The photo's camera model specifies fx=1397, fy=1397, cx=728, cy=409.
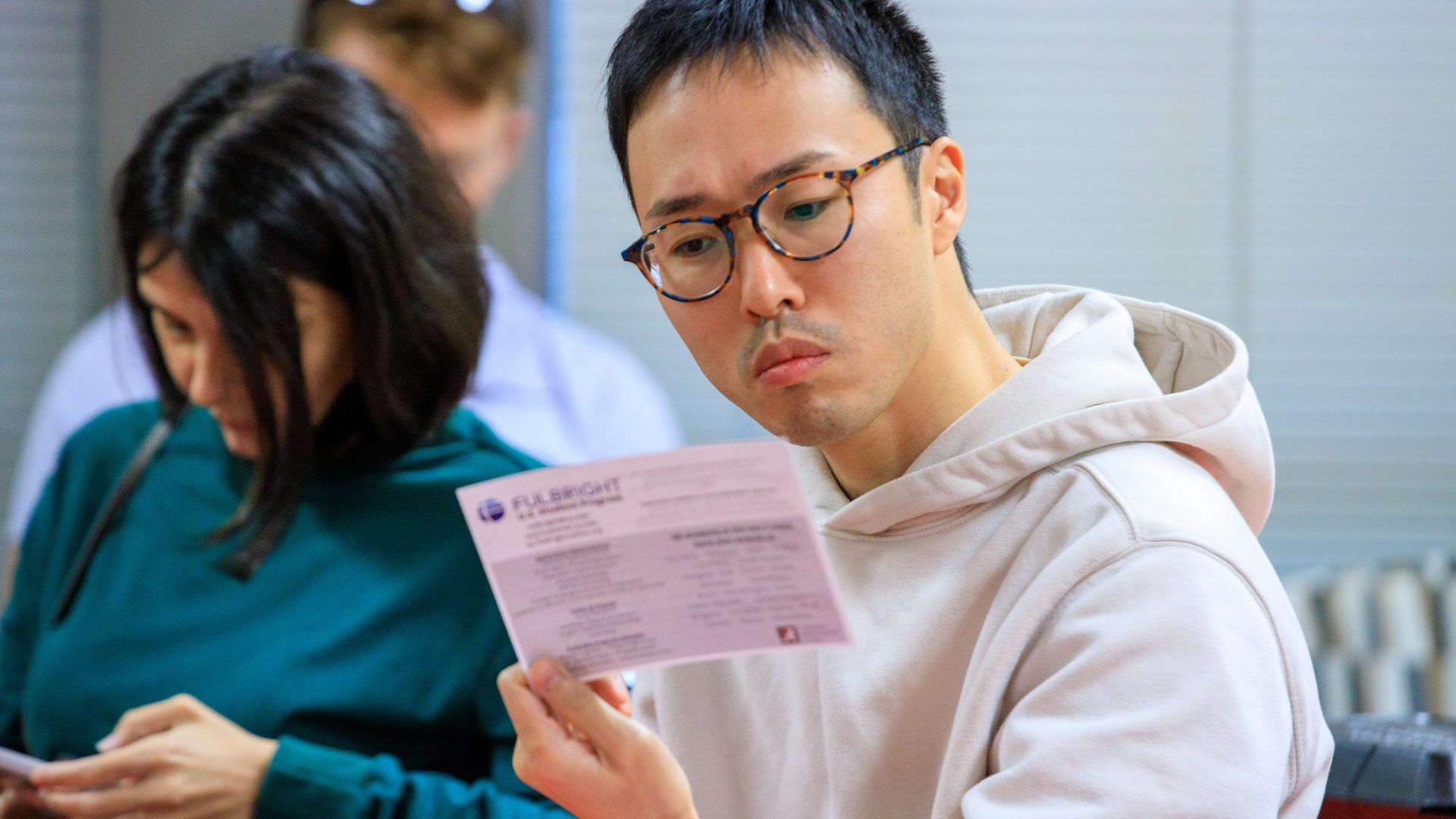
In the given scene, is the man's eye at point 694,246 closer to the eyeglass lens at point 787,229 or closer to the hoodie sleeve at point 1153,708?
the eyeglass lens at point 787,229

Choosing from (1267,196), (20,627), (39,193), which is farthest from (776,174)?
(39,193)

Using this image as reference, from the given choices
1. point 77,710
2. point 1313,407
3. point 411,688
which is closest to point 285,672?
point 411,688

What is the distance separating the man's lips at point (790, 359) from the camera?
107 cm

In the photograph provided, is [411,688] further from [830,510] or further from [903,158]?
[903,158]

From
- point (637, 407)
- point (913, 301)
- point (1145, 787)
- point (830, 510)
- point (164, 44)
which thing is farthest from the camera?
point (164, 44)

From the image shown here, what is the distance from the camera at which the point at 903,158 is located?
1.13m

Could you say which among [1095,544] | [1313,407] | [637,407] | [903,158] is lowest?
[1313,407]

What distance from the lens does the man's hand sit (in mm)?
1045

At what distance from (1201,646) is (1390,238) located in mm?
2859

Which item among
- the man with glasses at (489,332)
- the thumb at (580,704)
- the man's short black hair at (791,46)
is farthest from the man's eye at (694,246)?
the man with glasses at (489,332)

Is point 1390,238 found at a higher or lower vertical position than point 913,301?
lower

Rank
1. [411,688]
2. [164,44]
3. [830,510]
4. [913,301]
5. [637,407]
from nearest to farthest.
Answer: [913,301]
[830,510]
[411,688]
[637,407]
[164,44]

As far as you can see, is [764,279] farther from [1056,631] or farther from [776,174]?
[1056,631]

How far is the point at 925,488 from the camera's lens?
1123mm
